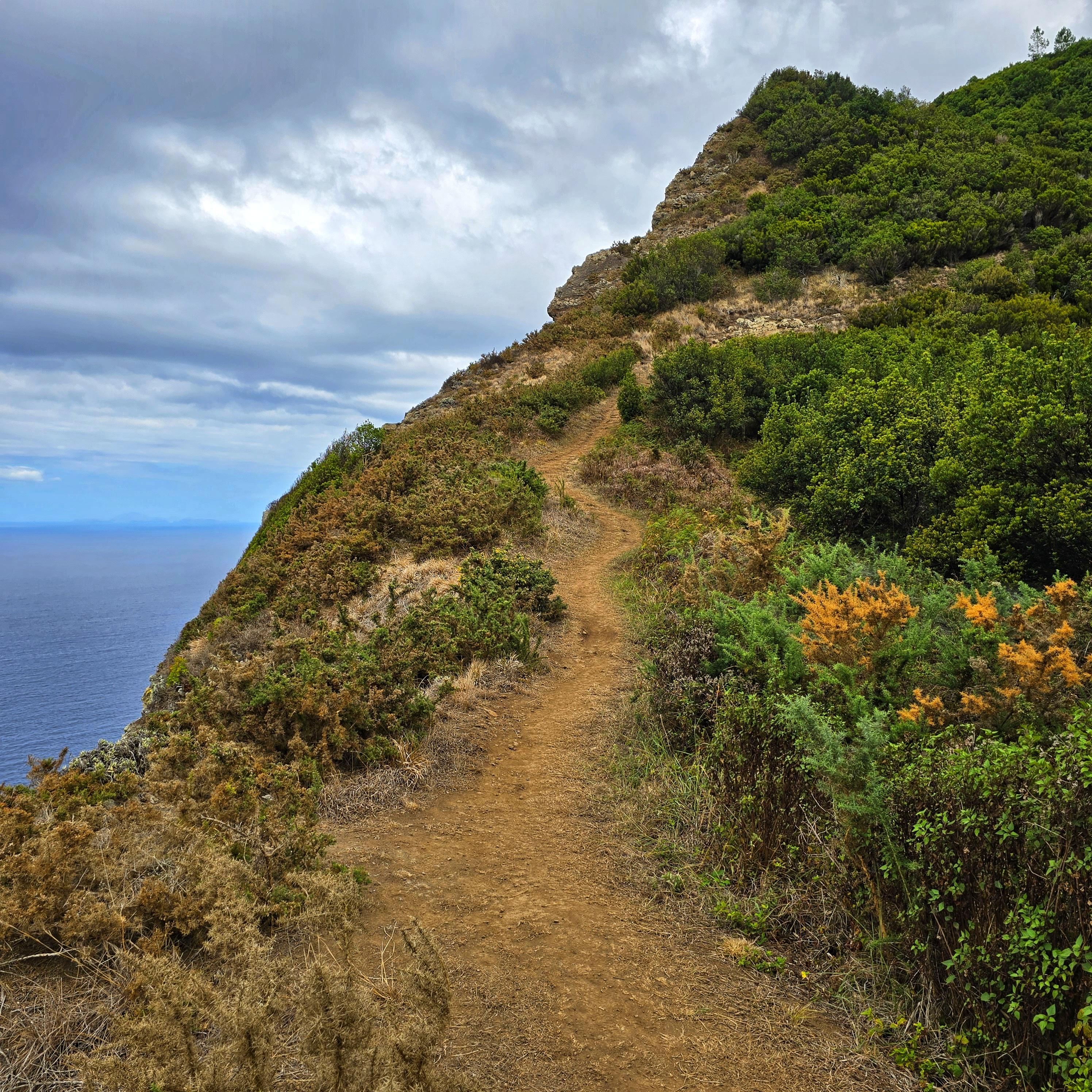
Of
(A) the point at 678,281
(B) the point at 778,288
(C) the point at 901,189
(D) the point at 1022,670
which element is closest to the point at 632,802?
(D) the point at 1022,670

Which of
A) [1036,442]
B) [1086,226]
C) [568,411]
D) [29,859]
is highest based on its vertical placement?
[1086,226]

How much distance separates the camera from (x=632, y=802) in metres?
4.72

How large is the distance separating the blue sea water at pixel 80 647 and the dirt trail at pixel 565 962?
367 centimetres

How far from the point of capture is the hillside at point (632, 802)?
2.38 m

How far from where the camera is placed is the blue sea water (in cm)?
1187

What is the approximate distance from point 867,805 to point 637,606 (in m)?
6.49

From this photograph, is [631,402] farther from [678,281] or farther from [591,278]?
[591,278]

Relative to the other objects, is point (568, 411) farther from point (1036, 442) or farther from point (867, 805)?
point (867, 805)

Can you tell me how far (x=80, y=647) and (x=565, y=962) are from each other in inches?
934

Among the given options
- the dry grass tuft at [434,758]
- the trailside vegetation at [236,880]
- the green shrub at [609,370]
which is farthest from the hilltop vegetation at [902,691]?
the green shrub at [609,370]

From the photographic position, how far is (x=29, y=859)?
2.84 m

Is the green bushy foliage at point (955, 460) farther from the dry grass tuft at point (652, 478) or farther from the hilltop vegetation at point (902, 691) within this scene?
the dry grass tuft at point (652, 478)

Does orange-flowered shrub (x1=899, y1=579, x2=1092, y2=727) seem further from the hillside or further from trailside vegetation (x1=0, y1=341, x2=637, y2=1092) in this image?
trailside vegetation (x1=0, y1=341, x2=637, y2=1092)

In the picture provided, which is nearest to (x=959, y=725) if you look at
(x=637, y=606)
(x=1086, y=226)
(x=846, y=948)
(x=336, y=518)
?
(x=846, y=948)
